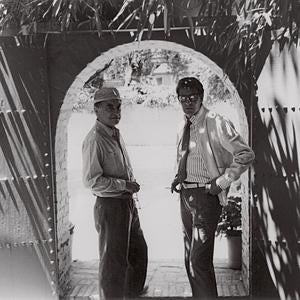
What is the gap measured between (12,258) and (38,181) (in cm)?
64

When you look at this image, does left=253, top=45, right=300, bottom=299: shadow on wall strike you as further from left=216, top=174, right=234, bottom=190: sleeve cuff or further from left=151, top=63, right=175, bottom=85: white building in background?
left=151, top=63, right=175, bottom=85: white building in background

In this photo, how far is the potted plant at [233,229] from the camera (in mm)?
5191

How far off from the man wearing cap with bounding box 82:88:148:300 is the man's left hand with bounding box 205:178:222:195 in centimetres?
53

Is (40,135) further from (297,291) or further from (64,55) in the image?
(297,291)

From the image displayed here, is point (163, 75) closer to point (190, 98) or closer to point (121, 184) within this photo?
point (190, 98)

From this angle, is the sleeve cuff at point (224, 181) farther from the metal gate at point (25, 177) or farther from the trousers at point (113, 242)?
the metal gate at point (25, 177)

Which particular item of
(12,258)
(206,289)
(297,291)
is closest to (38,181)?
(12,258)

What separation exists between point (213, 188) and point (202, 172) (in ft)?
0.51

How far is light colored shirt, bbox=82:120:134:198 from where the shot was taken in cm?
406

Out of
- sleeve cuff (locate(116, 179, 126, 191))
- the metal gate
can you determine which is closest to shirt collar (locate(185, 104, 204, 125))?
sleeve cuff (locate(116, 179, 126, 191))

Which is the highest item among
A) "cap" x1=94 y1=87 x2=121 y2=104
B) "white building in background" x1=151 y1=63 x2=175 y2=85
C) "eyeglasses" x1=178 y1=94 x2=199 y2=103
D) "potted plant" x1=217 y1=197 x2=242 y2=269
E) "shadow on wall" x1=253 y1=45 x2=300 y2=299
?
"white building in background" x1=151 y1=63 x2=175 y2=85

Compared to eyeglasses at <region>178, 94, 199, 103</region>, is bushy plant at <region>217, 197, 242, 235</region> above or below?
below

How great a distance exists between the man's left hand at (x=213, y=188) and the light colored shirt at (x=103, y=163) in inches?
24.2

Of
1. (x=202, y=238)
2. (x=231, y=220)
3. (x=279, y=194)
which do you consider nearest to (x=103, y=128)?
(x=202, y=238)
